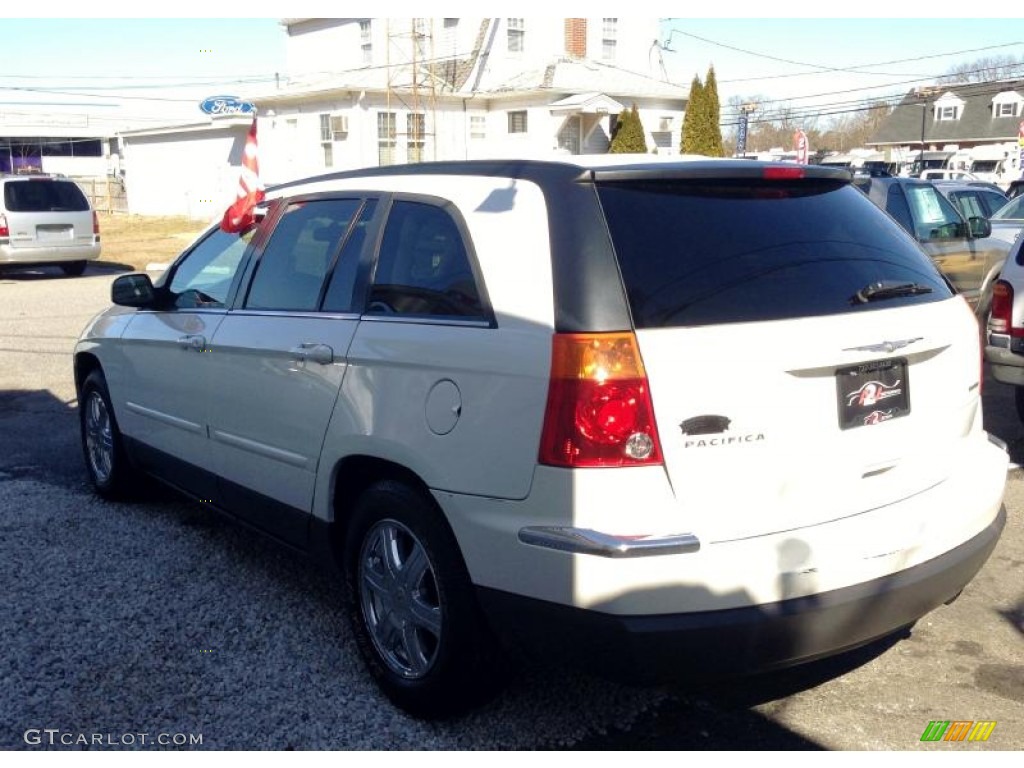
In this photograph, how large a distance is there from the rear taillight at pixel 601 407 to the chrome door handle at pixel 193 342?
236cm

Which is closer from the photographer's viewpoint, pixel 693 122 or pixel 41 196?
pixel 41 196

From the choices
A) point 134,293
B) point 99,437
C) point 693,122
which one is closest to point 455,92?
point 693,122

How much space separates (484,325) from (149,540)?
9.88ft

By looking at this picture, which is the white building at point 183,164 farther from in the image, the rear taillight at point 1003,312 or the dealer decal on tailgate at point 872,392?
the dealer decal on tailgate at point 872,392

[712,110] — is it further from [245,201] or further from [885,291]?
[885,291]

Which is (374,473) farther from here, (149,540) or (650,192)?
(149,540)

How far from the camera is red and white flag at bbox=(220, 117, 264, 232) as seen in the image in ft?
16.0

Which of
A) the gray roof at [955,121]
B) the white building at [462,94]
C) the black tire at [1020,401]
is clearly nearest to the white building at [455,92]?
the white building at [462,94]

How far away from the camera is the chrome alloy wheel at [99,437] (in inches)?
239

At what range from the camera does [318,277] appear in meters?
4.20

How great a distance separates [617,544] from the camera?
2.88m

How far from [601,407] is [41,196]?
766 inches

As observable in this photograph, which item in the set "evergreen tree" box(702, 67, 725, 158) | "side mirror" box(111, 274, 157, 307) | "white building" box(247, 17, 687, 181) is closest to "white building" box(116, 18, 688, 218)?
"white building" box(247, 17, 687, 181)

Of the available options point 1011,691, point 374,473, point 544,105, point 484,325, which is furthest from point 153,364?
point 544,105
